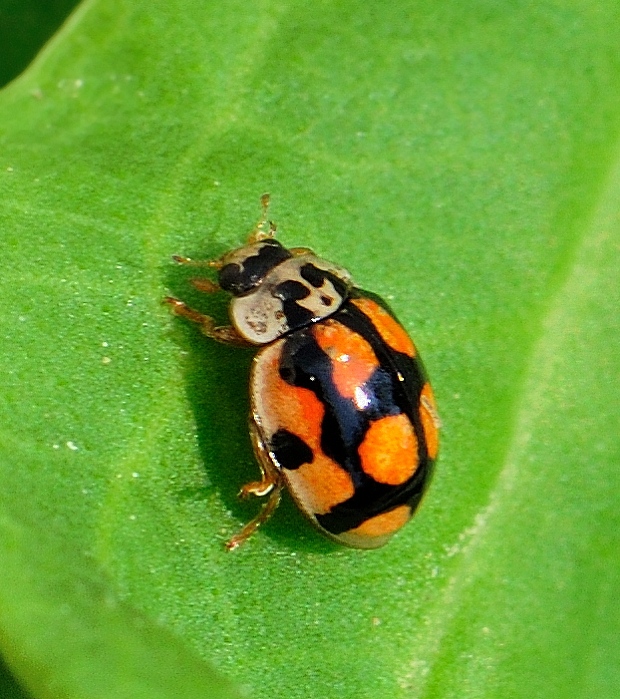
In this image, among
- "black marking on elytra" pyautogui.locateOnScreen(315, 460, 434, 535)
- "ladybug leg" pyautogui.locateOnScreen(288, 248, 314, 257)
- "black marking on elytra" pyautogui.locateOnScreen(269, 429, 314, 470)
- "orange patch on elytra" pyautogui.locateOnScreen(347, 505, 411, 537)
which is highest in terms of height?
"ladybug leg" pyautogui.locateOnScreen(288, 248, 314, 257)

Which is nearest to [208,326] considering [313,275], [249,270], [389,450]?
[249,270]

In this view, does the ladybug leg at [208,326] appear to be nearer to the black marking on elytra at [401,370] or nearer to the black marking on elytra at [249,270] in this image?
the black marking on elytra at [249,270]

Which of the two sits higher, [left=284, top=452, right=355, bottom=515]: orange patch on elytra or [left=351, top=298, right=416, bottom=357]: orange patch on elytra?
[left=351, top=298, right=416, bottom=357]: orange patch on elytra

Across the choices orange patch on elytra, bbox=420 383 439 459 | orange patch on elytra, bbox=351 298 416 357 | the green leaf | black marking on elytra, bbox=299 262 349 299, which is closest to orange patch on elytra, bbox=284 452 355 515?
the green leaf

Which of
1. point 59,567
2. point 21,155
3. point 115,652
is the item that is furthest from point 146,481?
point 21,155

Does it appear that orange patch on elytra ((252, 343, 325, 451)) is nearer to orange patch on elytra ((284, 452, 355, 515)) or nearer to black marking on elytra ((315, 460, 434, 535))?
orange patch on elytra ((284, 452, 355, 515))

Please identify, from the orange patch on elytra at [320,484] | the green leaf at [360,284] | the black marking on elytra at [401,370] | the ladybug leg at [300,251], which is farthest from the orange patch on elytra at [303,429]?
the ladybug leg at [300,251]

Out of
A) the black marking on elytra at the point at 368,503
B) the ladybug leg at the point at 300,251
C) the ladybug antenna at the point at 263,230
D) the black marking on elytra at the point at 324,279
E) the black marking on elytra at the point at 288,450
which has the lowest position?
the black marking on elytra at the point at 368,503
